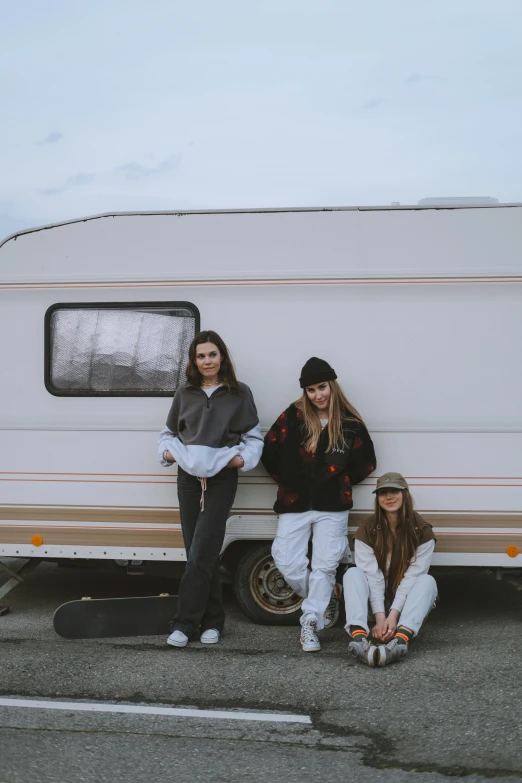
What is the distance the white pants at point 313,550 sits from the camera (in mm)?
6070

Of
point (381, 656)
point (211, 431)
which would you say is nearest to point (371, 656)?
point (381, 656)

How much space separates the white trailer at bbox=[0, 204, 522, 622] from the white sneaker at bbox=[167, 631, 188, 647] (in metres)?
0.62

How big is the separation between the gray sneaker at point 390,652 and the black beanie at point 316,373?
164cm

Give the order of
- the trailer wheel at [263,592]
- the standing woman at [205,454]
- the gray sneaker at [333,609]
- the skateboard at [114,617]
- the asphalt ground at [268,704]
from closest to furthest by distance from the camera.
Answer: the asphalt ground at [268,704] → the standing woman at [205,454] → the skateboard at [114,617] → the gray sneaker at [333,609] → the trailer wheel at [263,592]

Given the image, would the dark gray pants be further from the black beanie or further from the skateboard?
the black beanie

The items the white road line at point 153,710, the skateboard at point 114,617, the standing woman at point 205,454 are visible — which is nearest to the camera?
the white road line at point 153,710

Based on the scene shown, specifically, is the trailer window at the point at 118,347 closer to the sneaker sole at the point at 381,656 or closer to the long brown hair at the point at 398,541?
the long brown hair at the point at 398,541

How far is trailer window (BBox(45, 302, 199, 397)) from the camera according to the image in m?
6.39

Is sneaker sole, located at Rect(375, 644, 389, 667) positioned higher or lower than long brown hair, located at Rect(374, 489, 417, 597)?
lower

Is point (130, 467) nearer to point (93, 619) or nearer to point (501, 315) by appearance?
point (93, 619)

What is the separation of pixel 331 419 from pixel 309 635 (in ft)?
4.43

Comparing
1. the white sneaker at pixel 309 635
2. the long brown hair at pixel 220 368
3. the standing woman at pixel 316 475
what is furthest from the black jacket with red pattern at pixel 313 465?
the white sneaker at pixel 309 635

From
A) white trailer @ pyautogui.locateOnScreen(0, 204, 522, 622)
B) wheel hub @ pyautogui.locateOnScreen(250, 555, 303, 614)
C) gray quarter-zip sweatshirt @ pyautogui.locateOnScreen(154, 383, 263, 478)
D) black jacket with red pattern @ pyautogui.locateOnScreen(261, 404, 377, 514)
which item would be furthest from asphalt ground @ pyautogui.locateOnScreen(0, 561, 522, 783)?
gray quarter-zip sweatshirt @ pyautogui.locateOnScreen(154, 383, 263, 478)

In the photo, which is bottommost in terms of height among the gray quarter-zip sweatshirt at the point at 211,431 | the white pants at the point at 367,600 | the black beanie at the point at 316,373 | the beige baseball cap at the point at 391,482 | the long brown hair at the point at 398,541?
the white pants at the point at 367,600
